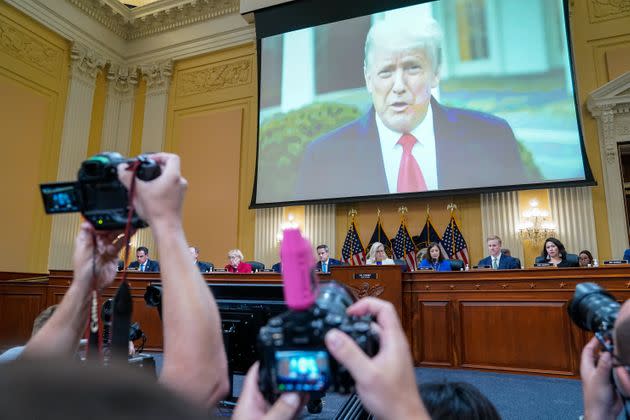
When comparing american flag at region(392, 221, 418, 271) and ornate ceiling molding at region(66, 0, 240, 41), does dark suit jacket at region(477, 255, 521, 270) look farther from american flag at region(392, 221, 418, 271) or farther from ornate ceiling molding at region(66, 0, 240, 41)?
ornate ceiling molding at region(66, 0, 240, 41)

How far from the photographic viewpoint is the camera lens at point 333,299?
0.63 meters

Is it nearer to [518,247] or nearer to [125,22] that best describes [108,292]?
[518,247]

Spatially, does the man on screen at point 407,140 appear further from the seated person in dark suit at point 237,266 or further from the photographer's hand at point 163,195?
the photographer's hand at point 163,195

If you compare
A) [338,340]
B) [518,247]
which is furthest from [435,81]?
[338,340]

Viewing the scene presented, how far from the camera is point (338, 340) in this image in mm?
546

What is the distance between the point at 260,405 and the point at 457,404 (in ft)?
1.16

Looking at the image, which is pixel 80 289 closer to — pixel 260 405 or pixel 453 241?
pixel 260 405

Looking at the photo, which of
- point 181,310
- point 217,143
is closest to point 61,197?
point 181,310

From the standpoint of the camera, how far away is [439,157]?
7320 mm

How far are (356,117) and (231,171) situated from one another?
287 centimetres

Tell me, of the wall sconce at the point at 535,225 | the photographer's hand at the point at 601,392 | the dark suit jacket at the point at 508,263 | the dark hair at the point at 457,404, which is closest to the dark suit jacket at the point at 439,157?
the wall sconce at the point at 535,225

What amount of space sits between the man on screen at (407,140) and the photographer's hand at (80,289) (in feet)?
22.2

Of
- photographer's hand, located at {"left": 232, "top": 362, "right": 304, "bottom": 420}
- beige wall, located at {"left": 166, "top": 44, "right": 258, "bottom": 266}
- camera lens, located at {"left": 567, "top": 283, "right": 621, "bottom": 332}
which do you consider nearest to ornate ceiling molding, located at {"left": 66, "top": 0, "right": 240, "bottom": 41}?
beige wall, located at {"left": 166, "top": 44, "right": 258, "bottom": 266}

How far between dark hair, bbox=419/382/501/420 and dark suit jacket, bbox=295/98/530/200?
6.65 meters
